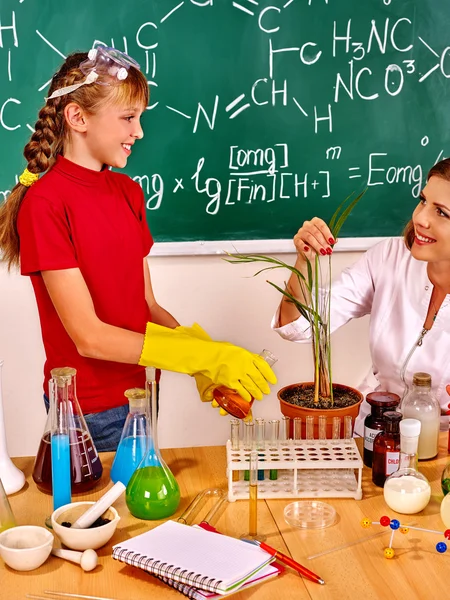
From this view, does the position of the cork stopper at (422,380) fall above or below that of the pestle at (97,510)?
above

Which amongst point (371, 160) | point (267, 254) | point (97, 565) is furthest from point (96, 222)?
point (371, 160)

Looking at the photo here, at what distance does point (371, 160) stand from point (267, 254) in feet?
1.77

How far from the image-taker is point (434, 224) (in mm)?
1921

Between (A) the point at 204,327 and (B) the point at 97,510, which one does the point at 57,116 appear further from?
(A) the point at 204,327

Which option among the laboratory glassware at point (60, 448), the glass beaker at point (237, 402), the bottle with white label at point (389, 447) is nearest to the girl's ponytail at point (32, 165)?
the laboratory glassware at point (60, 448)

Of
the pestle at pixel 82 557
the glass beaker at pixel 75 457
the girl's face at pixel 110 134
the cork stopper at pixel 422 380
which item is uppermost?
the girl's face at pixel 110 134

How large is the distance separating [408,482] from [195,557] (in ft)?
1.50

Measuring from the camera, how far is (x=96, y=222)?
6.00 ft

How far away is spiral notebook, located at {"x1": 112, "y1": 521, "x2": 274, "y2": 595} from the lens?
1189mm

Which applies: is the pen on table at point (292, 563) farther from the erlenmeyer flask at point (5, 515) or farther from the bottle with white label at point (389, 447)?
the erlenmeyer flask at point (5, 515)

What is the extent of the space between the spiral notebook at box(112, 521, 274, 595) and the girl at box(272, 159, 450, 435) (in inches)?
31.6

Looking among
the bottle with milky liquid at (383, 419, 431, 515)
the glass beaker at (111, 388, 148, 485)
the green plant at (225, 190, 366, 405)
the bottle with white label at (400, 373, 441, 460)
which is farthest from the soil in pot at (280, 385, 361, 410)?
the glass beaker at (111, 388, 148, 485)

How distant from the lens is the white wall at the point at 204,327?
2814mm

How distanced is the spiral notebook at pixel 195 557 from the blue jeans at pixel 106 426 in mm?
574
